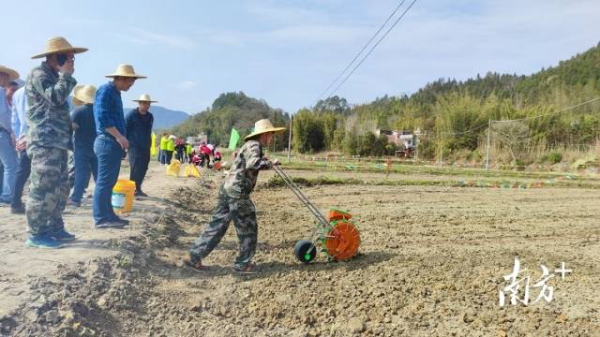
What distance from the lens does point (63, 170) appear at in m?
4.94

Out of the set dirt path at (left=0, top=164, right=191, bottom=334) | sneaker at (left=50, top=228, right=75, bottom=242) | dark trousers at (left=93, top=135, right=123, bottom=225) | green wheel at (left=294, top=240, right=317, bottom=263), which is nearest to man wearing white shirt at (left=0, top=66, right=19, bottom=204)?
dirt path at (left=0, top=164, right=191, bottom=334)

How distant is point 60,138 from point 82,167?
228cm

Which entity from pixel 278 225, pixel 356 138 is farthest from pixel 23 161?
pixel 356 138

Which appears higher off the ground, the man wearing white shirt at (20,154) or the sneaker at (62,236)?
the man wearing white shirt at (20,154)

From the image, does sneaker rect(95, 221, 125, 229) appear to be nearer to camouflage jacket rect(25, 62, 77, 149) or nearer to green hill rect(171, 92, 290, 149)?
camouflage jacket rect(25, 62, 77, 149)

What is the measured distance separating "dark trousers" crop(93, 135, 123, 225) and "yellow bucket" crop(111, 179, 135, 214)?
39.0 inches

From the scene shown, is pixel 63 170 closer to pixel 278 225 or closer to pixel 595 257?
pixel 278 225

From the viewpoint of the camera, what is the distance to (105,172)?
18.5 feet

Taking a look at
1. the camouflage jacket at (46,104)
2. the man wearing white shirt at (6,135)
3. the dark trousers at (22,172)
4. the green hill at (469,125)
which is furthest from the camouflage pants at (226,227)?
the green hill at (469,125)

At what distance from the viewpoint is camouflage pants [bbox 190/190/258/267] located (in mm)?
4883

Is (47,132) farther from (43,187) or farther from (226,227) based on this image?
(226,227)

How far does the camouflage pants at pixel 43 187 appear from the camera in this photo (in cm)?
461

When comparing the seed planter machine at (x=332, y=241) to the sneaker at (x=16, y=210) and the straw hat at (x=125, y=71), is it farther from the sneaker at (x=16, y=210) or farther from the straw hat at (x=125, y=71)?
the sneaker at (x=16, y=210)

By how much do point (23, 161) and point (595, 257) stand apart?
23.3ft
